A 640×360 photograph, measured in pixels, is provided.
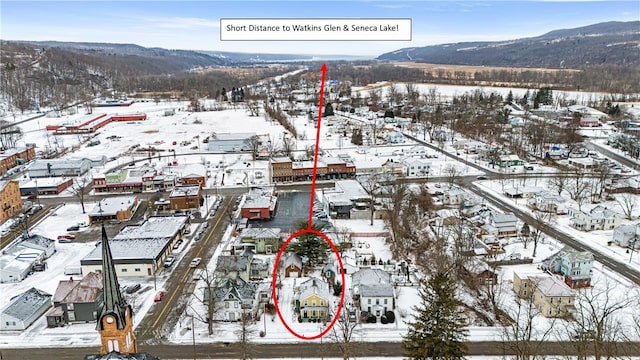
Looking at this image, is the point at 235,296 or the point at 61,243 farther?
the point at 61,243

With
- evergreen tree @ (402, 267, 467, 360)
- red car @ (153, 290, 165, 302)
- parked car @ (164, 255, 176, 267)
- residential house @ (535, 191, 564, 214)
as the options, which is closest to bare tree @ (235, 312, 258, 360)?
red car @ (153, 290, 165, 302)

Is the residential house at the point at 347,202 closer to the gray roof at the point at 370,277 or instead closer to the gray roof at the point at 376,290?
the gray roof at the point at 370,277

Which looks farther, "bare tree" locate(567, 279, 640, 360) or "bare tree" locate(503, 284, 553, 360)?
"bare tree" locate(567, 279, 640, 360)

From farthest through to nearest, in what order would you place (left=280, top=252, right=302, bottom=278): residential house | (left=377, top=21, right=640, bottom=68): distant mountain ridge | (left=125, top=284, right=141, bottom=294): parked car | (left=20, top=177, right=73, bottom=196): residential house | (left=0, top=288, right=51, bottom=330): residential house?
(left=377, top=21, right=640, bottom=68): distant mountain ridge, (left=20, top=177, right=73, bottom=196): residential house, (left=280, top=252, right=302, bottom=278): residential house, (left=125, top=284, right=141, bottom=294): parked car, (left=0, top=288, right=51, bottom=330): residential house

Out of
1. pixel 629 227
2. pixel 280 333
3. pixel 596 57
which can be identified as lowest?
pixel 280 333

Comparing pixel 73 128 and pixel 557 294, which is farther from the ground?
pixel 73 128

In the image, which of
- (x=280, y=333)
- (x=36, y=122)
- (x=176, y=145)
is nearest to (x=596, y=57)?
(x=176, y=145)

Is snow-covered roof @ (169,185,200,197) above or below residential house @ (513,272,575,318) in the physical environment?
above

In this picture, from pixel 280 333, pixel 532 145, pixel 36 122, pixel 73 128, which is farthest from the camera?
pixel 36 122

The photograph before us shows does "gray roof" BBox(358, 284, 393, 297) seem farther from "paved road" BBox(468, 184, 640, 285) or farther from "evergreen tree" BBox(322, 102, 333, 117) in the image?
"evergreen tree" BBox(322, 102, 333, 117)

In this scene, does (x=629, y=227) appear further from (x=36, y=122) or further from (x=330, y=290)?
(x=36, y=122)
